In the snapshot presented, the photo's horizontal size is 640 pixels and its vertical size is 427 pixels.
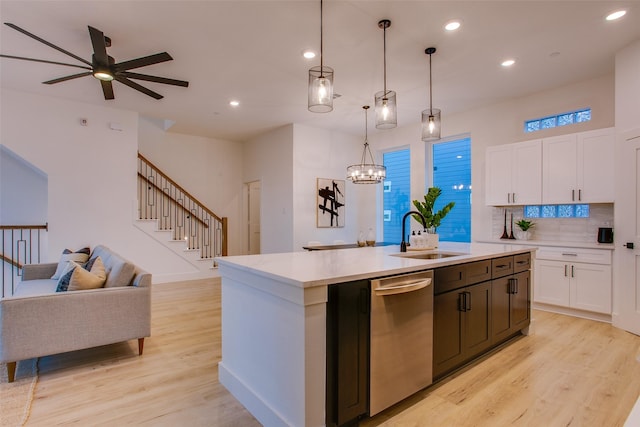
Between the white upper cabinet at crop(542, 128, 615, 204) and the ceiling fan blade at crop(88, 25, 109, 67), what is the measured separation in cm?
543

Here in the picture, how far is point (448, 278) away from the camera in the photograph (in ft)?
7.95

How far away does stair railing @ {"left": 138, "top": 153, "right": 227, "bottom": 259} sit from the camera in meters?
6.71

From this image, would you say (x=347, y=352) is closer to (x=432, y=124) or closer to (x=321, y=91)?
(x=321, y=91)

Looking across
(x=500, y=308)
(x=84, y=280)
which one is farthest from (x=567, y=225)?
(x=84, y=280)

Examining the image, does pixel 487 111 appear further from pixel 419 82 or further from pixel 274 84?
pixel 274 84

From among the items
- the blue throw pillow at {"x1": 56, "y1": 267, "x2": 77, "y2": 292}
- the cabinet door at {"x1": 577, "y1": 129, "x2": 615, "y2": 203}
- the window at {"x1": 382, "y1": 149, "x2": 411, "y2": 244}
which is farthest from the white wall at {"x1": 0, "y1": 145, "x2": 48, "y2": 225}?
the cabinet door at {"x1": 577, "y1": 129, "x2": 615, "y2": 203}

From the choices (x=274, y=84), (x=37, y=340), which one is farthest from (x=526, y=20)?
(x=37, y=340)

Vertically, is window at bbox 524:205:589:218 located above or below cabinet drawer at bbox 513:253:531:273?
above

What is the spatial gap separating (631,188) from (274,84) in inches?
179

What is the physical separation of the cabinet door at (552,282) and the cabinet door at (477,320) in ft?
7.16

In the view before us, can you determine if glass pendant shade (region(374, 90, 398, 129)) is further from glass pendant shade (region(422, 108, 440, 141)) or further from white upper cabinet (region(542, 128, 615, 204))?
white upper cabinet (region(542, 128, 615, 204))

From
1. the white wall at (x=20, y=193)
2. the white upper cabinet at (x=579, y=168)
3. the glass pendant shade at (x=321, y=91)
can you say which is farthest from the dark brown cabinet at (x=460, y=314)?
the white wall at (x=20, y=193)

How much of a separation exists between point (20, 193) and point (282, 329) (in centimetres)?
640

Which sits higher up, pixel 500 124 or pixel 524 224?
pixel 500 124
